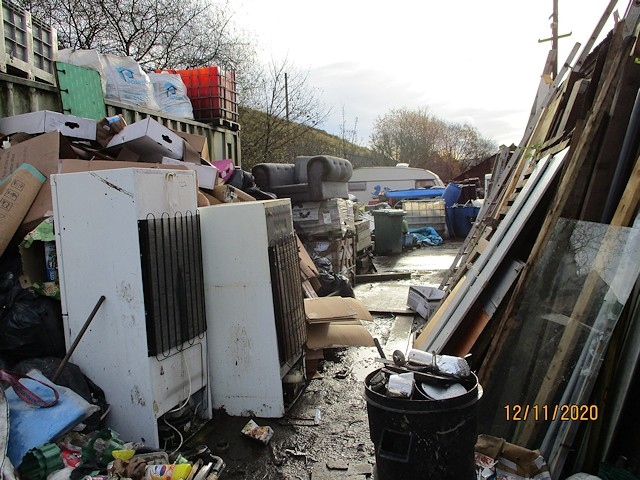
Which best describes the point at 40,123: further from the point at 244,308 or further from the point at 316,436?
the point at 316,436

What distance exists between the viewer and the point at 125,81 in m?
4.71

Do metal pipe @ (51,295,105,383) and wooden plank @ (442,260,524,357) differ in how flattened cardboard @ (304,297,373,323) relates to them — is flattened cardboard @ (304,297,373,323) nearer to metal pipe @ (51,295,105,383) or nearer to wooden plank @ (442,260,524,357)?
wooden plank @ (442,260,524,357)

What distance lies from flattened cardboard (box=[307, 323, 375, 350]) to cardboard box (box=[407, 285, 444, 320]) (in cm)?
152

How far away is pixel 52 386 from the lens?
2.43 m

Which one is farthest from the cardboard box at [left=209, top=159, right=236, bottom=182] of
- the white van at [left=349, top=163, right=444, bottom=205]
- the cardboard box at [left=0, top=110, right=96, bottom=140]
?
the white van at [left=349, top=163, right=444, bottom=205]

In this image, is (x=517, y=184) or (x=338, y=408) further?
(x=517, y=184)

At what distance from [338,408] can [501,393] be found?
3.79ft

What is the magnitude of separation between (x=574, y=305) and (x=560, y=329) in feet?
0.46

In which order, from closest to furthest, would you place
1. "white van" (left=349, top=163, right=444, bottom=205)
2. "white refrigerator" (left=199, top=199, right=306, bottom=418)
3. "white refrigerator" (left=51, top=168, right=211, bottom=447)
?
"white refrigerator" (left=51, top=168, right=211, bottom=447) < "white refrigerator" (left=199, top=199, right=306, bottom=418) < "white van" (left=349, top=163, right=444, bottom=205)

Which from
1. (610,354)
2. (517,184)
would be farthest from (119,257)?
(517,184)

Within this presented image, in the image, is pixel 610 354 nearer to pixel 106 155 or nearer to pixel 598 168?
pixel 598 168

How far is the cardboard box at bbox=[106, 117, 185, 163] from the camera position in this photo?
3855 millimetres

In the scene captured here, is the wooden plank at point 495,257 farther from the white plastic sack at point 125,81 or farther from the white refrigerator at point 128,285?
the white plastic sack at point 125,81

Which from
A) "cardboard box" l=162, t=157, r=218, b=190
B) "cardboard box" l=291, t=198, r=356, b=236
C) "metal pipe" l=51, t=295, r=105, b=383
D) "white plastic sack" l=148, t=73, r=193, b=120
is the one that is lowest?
"metal pipe" l=51, t=295, r=105, b=383
